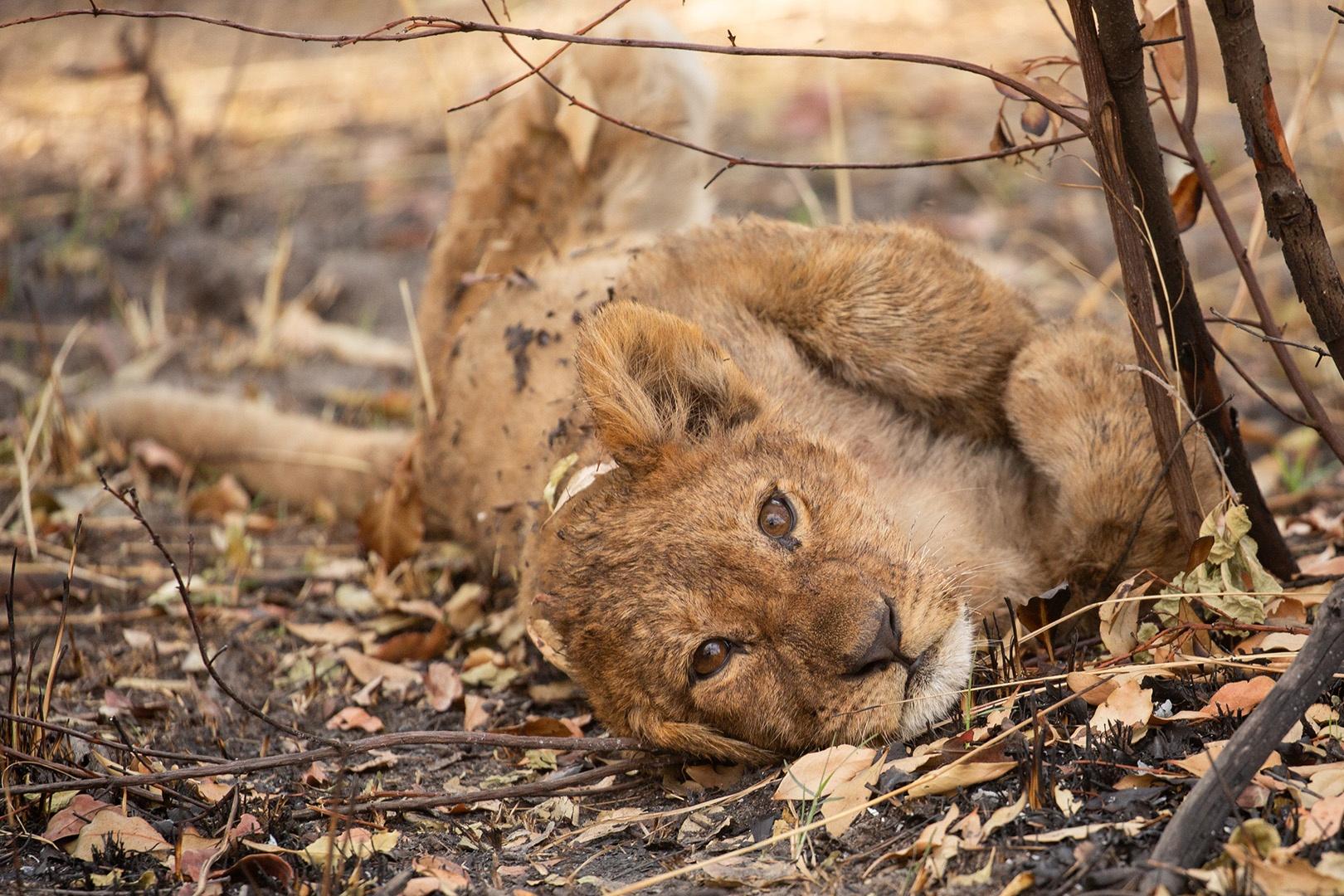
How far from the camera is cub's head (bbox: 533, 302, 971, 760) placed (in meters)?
3.10

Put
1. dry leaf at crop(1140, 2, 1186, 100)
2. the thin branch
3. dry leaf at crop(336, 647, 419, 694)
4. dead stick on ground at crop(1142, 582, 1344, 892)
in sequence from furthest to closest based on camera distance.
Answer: dry leaf at crop(336, 647, 419, 694) < dry leaf at crop(1140, 2, 1186, 100) < the thin branch < dead stick on ground at crop(1142, 582, 1344, 892)

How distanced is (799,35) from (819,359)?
6971mm

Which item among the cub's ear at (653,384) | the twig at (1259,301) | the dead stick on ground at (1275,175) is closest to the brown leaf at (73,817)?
the cub's ear at (653,384)

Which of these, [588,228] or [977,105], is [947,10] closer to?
[977,105]

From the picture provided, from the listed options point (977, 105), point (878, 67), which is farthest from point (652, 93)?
point (878, 67)

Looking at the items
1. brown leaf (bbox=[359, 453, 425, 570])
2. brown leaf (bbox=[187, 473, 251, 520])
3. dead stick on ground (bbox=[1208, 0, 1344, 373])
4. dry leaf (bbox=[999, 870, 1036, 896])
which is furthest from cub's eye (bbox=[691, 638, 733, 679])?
brown leaf (bbox=[187, 473, 251, 520])

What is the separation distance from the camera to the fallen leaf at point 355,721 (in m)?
3.99

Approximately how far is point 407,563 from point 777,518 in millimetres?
2209

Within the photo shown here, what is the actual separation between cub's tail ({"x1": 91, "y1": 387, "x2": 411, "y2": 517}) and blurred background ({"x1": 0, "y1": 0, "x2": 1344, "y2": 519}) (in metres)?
0.36

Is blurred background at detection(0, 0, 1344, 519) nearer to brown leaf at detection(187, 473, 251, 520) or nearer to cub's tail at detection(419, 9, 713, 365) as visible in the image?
cub's tail at detection(419, 9, 713, 365)

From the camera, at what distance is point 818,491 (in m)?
3.39

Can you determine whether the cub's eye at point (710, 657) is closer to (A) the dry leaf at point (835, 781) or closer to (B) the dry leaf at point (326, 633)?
(A) the dry leaf at point (835, 781)

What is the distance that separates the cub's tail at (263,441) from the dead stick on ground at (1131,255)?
3609mm

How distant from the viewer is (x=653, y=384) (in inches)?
141
